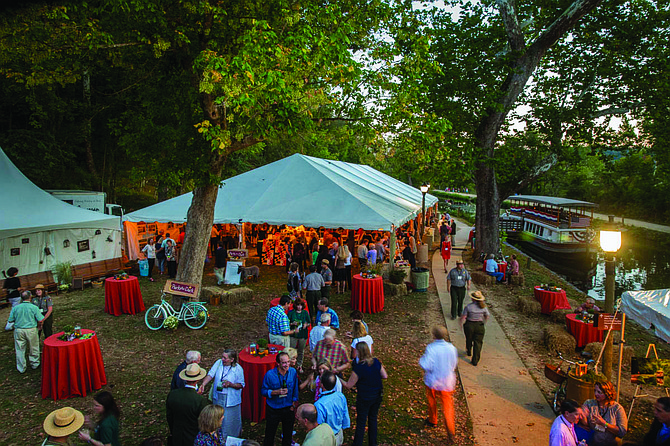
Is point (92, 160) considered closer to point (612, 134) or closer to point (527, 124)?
point (527, 124)

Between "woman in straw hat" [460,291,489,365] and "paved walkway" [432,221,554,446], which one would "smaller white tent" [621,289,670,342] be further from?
"woman in straw hat" [460,291,489,365]

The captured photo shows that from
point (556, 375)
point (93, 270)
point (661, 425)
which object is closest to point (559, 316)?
point (556, 375)

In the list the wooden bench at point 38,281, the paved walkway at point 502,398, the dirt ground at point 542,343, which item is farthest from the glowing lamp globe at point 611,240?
the wooden bench at point 38,281

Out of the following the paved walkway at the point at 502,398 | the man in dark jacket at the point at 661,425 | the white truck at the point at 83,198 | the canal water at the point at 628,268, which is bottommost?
the canal water at the point at 628,268

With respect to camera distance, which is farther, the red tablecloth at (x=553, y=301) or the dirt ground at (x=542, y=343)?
the red tablecloth at (x=553, y=301)

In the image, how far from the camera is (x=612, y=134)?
17516 millimetres

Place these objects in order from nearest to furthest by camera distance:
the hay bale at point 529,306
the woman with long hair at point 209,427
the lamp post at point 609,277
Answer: the woman with long hair at point 209,427, the lamp post at point 609,277, the hay bale at point 529,306

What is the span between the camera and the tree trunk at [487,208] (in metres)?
18.3

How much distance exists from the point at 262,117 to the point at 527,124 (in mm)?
13942

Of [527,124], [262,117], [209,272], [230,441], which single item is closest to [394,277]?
[262,117]

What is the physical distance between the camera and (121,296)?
1058 centimetres

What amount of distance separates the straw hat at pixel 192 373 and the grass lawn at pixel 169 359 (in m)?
1.41

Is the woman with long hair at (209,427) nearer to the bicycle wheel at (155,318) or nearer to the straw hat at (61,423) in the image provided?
the straw hat at (61,423)

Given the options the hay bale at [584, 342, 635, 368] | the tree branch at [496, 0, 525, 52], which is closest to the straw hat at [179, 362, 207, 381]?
the hay bale at [584, 342, 635, 368]
